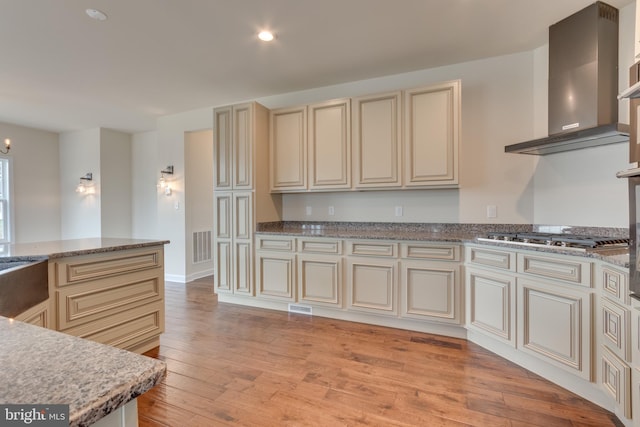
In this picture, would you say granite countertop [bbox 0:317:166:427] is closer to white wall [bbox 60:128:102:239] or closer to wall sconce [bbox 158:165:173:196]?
wall sconce [bbox 158:165:173:196]

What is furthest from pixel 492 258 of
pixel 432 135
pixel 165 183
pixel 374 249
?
pixel 165 183

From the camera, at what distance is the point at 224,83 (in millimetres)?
3650

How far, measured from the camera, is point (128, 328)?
7.66 ft

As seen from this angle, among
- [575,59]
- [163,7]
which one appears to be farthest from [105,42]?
[575,59]

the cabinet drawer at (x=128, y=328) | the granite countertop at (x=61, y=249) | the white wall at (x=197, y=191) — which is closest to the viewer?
the granite countertop at (x=61, y=249)

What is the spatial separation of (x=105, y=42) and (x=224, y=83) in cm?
121

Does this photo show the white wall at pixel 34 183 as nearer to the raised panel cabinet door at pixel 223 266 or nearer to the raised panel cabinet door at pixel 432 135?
the raised panel cabinet door at pixel 223 266

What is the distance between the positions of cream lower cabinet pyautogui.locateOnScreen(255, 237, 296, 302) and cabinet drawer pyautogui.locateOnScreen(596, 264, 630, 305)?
2.50 meters

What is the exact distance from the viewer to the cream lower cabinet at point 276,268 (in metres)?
3.41

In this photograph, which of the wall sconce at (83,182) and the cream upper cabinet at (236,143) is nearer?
Result: the cream upper cabinet at (236,143)

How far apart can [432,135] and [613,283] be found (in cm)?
185

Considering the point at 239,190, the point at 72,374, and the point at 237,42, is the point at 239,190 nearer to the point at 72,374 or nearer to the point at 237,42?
the point at 237,42

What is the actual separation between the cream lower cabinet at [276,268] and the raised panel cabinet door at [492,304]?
1.76 metres

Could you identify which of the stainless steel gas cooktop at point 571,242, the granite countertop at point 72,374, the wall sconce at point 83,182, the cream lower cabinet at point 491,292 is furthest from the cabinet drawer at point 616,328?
the wall sconce at point 83,182
